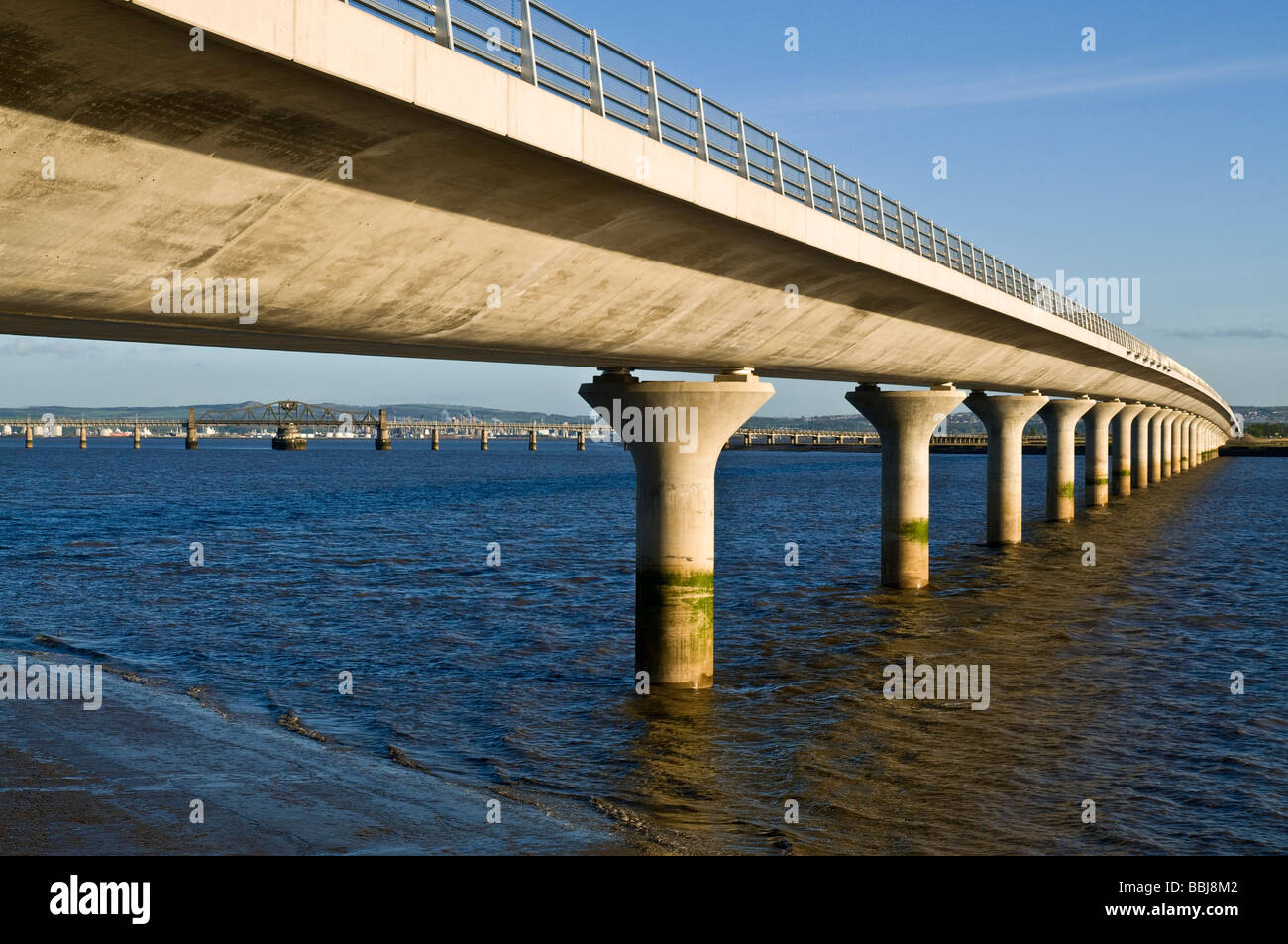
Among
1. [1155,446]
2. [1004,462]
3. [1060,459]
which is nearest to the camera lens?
[1004,462]

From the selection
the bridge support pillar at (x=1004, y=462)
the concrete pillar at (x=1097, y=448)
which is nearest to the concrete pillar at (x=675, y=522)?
the bridge support pillar at (x=1004, y=462)

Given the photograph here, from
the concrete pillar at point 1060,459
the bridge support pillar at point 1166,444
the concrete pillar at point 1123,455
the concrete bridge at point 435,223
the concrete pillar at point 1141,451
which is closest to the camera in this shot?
the concrete bridge at point 435,223

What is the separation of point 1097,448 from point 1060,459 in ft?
49.3

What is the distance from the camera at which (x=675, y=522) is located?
2148cm

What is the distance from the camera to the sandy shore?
1259 cm

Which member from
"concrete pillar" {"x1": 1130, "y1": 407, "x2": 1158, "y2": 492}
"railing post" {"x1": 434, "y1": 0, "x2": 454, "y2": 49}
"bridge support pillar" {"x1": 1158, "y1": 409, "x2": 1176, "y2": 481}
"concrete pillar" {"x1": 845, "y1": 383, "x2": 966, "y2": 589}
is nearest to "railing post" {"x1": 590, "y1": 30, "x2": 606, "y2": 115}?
"railing post" {"x1": 434, "y1": 0, "x2": 454, "y2": 49}

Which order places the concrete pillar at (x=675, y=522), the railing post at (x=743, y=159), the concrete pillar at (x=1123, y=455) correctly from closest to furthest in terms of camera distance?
1. the railing post at (x=743, y=159)
2. the concrete pillar at (x=675, y=522)
3. the concrete pillar at (x=1123, y=455)

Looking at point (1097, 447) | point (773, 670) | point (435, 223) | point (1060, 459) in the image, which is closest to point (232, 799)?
point (435, 223)

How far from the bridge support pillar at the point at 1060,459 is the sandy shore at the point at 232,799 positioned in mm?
53262

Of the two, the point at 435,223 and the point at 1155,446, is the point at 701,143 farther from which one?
the point at 1155,446

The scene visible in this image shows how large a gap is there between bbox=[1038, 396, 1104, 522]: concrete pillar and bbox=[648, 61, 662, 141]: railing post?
169ft

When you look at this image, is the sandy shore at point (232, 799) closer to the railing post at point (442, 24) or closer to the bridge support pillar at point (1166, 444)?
the railing post at point (442, 24)

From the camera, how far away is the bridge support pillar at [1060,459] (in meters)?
63.2
